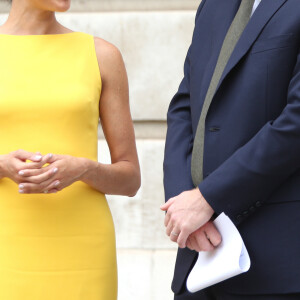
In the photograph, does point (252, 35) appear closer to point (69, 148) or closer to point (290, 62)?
point (290, 62)

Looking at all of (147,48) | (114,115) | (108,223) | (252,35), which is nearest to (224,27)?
(252,35)

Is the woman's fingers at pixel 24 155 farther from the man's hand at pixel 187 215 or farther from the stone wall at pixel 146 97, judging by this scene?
the stone wall at pixel 146 97

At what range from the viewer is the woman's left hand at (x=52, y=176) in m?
2.81

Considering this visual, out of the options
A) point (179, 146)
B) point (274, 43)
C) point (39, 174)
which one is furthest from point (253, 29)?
point (39, 174)

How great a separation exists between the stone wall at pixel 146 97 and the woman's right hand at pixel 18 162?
2407mm

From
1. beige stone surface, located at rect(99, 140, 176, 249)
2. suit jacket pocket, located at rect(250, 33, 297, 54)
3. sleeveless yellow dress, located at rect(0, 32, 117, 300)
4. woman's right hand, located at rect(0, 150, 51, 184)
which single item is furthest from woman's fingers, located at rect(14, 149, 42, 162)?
beige stone surface, located at rect(99, 140, 176, 249)

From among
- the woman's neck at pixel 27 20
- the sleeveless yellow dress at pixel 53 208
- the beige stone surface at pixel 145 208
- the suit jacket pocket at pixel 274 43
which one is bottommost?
the beige stone surface at pixel 145 208

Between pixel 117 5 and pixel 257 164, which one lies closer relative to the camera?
pixel 257 164

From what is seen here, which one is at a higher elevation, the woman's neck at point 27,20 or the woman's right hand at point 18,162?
the woman's neck at point 27,20

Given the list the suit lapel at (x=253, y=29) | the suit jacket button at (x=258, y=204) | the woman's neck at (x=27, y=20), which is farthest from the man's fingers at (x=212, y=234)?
the woman's neck at (x=27, y=20)

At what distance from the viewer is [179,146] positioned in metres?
2.83

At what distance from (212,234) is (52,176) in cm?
53

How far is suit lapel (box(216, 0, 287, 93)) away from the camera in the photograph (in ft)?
8.63

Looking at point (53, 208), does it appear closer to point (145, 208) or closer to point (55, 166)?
point (55, 166)
